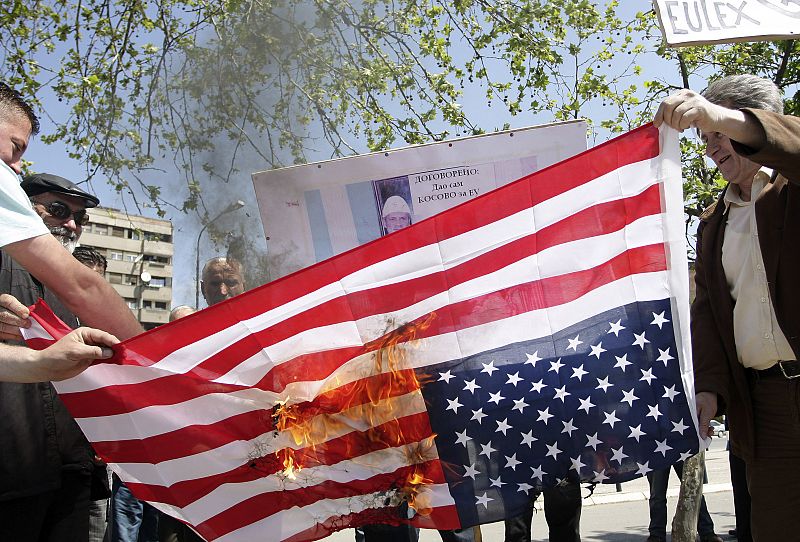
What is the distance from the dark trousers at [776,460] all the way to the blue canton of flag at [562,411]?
279 millimetres

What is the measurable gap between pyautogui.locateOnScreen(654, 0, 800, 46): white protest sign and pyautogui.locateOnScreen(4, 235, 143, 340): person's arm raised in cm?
265

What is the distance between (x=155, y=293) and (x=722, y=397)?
115498mm

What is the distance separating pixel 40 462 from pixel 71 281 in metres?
0.91

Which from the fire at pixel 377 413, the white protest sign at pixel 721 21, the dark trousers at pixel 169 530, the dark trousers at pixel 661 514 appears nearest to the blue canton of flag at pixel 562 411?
the fire at pixel 377 413

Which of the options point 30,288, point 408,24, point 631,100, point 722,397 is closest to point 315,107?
point 408,24

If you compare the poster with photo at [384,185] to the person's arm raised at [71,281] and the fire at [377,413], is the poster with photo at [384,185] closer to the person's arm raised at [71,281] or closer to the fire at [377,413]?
the fire at [377,413]

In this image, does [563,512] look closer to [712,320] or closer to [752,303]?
[712,320]

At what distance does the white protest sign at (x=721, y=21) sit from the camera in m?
3.43

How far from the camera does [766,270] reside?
8.79 ft

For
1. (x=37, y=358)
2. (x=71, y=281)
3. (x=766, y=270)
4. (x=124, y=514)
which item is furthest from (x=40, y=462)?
(x=124, y=514)

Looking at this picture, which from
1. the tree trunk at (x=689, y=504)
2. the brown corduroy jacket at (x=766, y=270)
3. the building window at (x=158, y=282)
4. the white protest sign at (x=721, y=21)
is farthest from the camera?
the building window at (x=158, y=282)

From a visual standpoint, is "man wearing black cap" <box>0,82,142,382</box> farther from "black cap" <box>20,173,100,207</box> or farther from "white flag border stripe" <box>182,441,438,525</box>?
"black cap" <box>20,173,100,207</box>

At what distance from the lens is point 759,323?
107 inches

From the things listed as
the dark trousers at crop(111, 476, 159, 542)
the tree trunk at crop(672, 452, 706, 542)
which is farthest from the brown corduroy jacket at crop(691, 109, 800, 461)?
the dark trousers at crop(111, 476, 159, 542)
